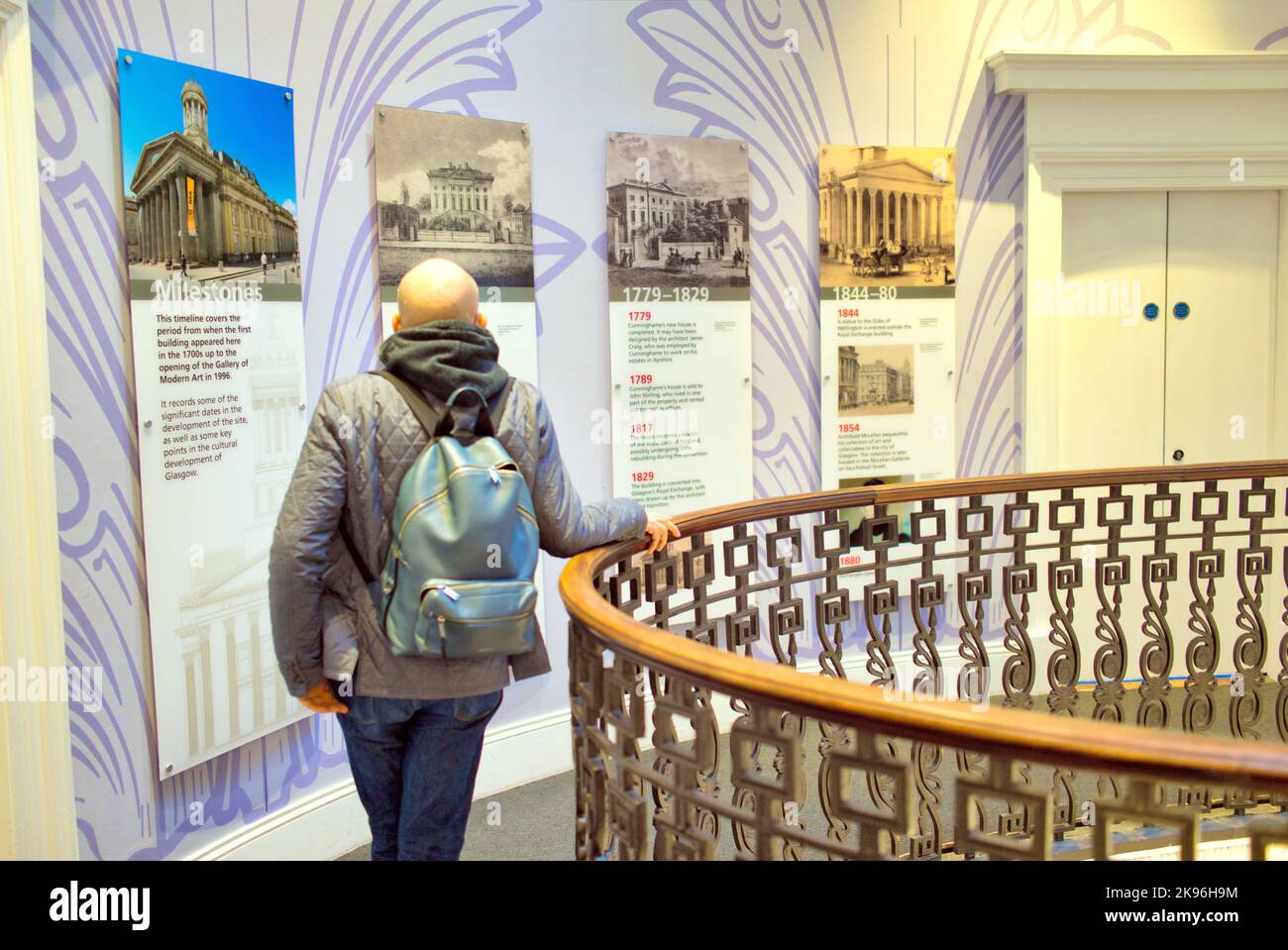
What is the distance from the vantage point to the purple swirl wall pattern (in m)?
3.24

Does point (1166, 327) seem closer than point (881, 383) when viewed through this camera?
No

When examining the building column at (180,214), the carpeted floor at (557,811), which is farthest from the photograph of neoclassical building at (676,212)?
the carpeted floor at (557,811)

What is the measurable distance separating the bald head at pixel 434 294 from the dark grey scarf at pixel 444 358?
0.03 meters

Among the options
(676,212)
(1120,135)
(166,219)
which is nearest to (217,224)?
(166,219)

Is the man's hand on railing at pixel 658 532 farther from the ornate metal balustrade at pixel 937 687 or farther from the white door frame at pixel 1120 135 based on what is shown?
the white door frame at pixel 1120 135

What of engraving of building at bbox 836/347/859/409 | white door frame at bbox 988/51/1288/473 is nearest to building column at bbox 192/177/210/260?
engraving of building at bbox 836/347/859/409

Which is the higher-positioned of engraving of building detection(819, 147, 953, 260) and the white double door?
engraving of building detection(819, 147, 953, 260)

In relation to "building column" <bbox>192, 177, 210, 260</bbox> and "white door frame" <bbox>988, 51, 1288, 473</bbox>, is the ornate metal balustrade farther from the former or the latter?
"building column" <bbox>192, 177, 210, 260</bbox>

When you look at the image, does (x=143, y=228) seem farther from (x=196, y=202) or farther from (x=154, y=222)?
(x=196, y=202)

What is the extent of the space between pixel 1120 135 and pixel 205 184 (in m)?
4.58

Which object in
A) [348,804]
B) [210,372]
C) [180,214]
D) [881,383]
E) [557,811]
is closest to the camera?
[180,214]

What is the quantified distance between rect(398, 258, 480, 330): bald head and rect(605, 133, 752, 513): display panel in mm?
2436

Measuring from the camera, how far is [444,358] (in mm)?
2533

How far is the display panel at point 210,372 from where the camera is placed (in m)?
3.41
